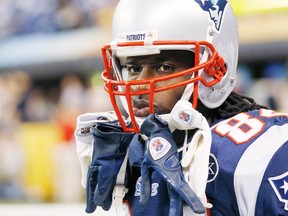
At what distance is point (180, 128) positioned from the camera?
140 cm

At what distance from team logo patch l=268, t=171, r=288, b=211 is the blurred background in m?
2.64

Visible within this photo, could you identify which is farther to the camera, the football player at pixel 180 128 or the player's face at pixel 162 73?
the player's face at pixel 162 73

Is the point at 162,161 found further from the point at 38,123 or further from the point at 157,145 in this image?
the point at 38,123

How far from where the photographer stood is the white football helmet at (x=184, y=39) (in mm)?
1435

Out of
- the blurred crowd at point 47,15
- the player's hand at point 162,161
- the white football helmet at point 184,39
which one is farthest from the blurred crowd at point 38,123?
the player's hand at point 162,161

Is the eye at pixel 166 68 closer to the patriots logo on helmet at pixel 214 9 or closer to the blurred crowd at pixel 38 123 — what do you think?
the patriots logo on helmet at pixel 214 9

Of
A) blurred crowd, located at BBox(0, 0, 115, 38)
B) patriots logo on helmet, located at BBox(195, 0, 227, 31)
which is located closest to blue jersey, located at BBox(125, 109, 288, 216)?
patriots logo on helmet, located at BBox(195, 0, 227, 31)

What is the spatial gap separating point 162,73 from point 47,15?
4.64m

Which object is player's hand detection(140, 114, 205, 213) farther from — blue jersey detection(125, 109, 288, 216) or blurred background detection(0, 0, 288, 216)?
blurred background detection(0, 0, 288, 216)

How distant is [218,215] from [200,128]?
16cm

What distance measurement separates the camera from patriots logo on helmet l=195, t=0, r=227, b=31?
150cm

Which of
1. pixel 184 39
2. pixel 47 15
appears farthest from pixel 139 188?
pixel 47 15

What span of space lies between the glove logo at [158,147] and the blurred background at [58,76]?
2.64 metres

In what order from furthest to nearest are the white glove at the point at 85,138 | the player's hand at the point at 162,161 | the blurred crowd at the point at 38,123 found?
the blurred crowd at the point at 38,123
the white glove at the point at 85,138
the player's hand at the point at 162,161
